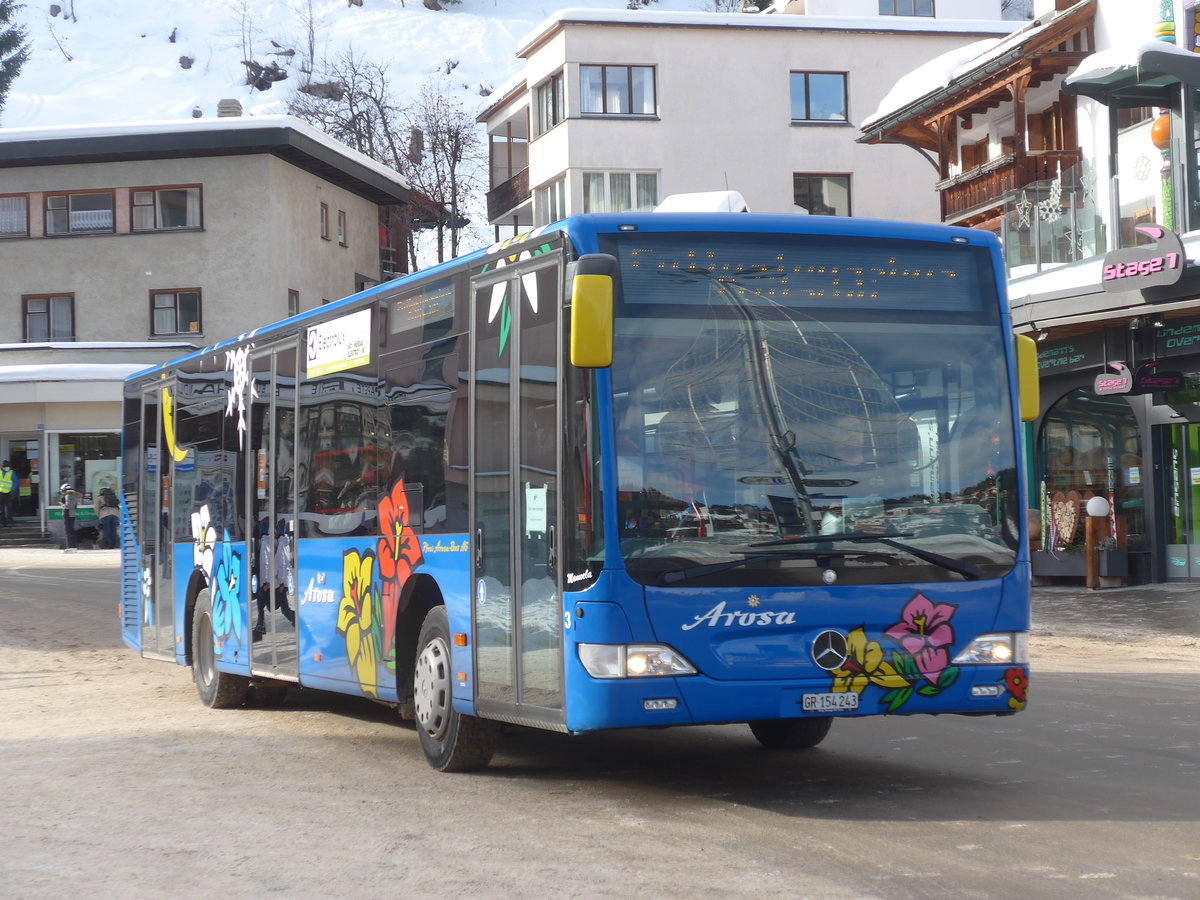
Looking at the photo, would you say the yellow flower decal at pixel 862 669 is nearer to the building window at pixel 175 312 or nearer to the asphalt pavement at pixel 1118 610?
the asphalt pavement at pixel 1118 610

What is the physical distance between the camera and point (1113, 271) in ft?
75.5

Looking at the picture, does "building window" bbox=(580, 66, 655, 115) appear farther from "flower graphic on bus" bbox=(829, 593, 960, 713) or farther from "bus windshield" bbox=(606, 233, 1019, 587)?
"flower graphic on bus" bbox=(829, 593, 960, 713)

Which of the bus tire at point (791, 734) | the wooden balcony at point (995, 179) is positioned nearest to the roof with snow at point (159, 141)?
the wooden balcony at point (995, 179)

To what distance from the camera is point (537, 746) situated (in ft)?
36.6

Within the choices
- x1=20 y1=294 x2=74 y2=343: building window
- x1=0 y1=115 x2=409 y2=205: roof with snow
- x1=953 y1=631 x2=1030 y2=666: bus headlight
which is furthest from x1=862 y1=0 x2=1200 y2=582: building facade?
x1=20 y1=294 x2=74 y2=343: building window

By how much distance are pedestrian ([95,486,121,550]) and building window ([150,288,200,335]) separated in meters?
6.44

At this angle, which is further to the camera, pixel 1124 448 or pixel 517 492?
pixel 1124 448

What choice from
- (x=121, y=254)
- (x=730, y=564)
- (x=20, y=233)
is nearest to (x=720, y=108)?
(x=121, y=254)

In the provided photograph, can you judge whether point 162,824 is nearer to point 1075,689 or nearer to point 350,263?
point 1075,689

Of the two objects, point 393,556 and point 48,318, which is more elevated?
point 48,318

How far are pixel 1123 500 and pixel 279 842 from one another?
20.0 m

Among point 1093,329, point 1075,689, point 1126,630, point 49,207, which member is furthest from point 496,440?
point 49,207

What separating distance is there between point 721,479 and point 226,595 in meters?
6.54

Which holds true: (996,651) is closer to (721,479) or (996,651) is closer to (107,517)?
(721,479)
